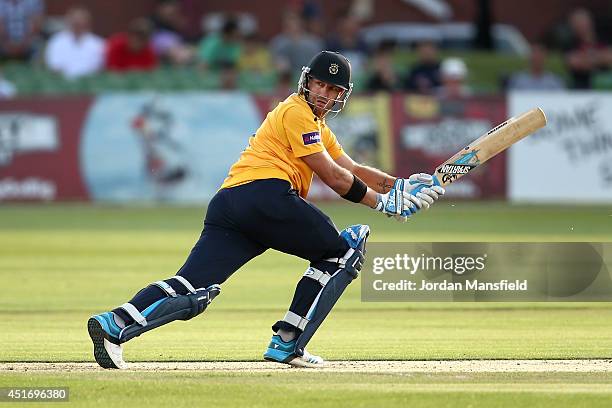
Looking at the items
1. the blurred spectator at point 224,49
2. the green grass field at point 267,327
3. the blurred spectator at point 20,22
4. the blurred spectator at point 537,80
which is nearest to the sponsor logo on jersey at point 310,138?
the green grass field at point 267,327

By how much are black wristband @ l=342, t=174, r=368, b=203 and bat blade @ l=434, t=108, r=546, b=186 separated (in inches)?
25.9

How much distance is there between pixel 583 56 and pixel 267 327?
49.0 ft

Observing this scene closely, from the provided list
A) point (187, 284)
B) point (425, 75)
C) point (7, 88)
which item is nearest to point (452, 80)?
point (425, 75)

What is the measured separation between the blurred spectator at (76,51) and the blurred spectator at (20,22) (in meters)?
3.30

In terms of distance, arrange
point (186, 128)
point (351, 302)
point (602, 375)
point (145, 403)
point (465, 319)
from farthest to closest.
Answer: point (186, 128) < point (351, 302) < point (465, 319) < point (602, 375) < point (145, 403)

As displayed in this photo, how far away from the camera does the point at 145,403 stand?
7.00 m

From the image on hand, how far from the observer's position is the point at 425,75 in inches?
910

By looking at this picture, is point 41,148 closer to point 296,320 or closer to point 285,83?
point 285,83

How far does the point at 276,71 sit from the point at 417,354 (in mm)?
14401

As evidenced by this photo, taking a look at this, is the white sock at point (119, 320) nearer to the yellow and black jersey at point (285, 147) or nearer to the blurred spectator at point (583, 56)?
the yellow and black jersey at point (285, 147)

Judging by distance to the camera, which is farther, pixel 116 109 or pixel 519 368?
pixel 116 109

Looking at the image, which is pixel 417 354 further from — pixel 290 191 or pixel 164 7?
pixel 164 7

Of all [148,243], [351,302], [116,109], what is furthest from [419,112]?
[351,302]

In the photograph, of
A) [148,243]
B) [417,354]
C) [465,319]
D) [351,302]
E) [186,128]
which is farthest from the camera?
[186,128]
